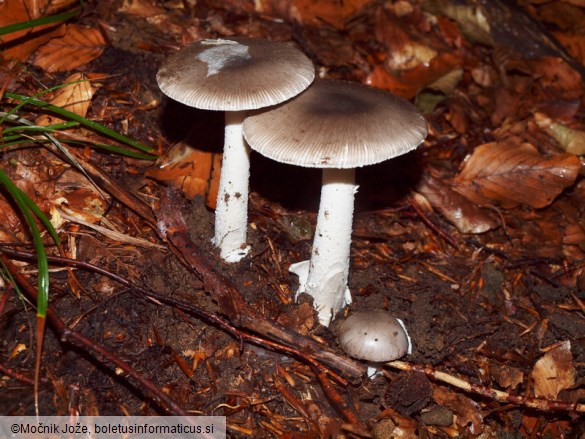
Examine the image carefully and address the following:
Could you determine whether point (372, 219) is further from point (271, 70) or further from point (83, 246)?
point (83, 246)

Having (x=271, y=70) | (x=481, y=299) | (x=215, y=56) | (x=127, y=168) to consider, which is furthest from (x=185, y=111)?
(x=481, y=299)

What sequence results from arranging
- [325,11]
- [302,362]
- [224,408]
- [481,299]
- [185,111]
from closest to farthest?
[224,408]
[302,362]
[481,299]
[185,111]
[325,11]

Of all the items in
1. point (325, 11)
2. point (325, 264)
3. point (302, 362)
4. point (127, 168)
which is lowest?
point (302, 362)

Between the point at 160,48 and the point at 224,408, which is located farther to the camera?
the point at 160,48

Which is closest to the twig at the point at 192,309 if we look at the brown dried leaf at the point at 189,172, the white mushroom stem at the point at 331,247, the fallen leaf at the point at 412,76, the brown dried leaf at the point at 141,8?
the white mushroom stem at the point at 331,247

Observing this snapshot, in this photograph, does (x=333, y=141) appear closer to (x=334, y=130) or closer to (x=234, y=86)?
(x=334, y=130)

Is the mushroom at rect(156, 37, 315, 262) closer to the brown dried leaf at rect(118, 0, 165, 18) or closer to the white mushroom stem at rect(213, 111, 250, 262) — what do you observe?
the white mushroom stem at rect(213, 111, 250, 262)

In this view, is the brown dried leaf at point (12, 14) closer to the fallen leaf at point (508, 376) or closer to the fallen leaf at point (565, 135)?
the fallen leaf at point (508, 376)

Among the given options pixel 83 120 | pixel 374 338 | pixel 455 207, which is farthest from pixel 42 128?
pixel 455 207
